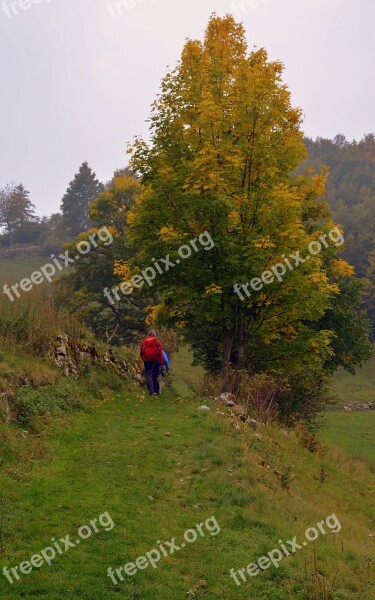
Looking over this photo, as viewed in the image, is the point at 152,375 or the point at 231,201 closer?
the point at 231,201

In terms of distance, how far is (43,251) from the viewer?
294 feet

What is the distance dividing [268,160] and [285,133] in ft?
6.99

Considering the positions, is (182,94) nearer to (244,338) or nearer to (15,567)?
(244,338)

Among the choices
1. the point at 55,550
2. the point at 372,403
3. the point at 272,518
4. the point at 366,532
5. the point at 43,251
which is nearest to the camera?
the point at 55,550

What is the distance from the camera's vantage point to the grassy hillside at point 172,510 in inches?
239

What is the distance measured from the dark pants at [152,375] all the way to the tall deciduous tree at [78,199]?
8094cm

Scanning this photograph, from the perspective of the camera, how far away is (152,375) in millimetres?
16734

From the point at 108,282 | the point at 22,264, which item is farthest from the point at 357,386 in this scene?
the point at 22,264

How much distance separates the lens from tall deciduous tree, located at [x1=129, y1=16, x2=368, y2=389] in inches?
566

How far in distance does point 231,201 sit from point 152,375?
632 cm

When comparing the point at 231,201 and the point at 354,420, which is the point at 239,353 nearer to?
the point at 231,201

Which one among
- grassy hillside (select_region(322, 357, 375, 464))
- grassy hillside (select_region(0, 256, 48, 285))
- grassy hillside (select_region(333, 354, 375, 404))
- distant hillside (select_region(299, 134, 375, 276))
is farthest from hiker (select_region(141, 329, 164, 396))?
grassy hillside (select_region(0, 256, 48, 285))

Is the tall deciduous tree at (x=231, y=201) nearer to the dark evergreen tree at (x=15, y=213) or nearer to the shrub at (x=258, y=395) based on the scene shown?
the shrub at (x=258, y=395)

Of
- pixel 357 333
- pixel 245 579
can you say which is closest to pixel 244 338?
pixel 357 333
